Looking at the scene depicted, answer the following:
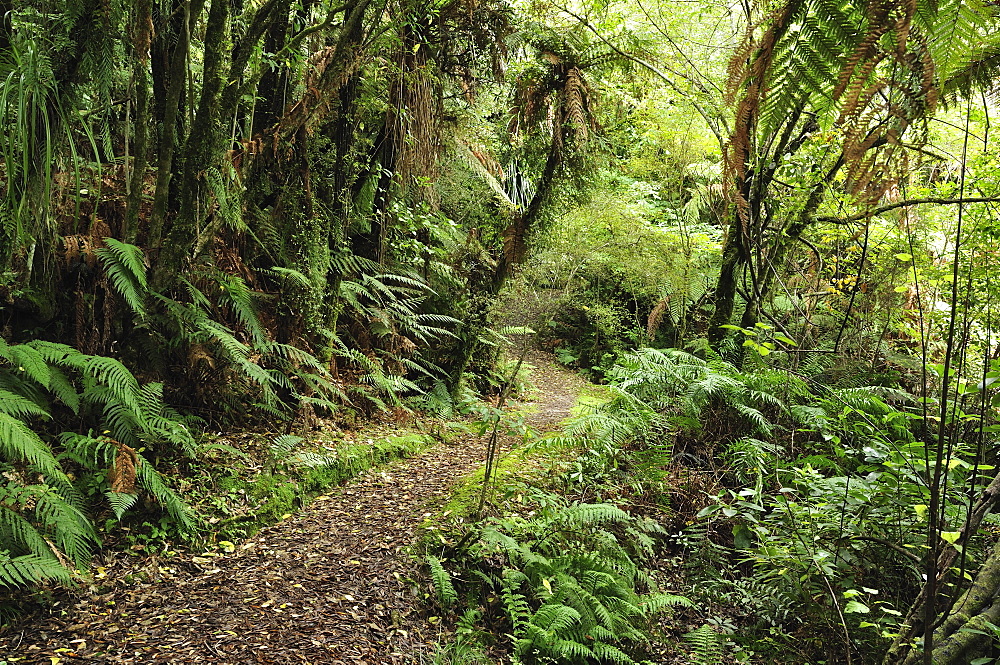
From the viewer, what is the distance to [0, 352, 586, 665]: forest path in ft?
8.98

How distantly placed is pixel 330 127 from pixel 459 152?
1483mm

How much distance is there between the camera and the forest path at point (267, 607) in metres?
2.74

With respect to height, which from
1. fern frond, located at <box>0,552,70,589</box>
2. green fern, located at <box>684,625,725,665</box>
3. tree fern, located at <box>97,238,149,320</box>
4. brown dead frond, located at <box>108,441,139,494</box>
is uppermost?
tree fern, located at <box>97,238,149,320</box>

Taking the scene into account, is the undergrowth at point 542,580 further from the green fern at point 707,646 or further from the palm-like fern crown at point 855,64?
the palm-like fern crown at point 855,64

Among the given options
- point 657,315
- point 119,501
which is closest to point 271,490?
point 119,501

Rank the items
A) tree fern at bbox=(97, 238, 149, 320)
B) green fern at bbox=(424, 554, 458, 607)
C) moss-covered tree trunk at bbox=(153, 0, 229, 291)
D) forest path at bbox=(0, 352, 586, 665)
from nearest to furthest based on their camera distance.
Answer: forest path at bbox=(0, 352, 586, 665)
green fern at bbox=(424, 554, 458, 607)
tree fern at bbox=(97, 238, 149, 320)
moss-covered tree trunk at bbox=(153, 0, 229, 291)

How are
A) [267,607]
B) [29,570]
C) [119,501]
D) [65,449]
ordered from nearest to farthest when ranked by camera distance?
1. [29,570]
2. [267,607]
3. [119,501]
4. [65,449]

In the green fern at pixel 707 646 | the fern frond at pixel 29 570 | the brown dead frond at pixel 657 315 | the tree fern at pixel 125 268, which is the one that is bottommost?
the green fern at pixel 707 646

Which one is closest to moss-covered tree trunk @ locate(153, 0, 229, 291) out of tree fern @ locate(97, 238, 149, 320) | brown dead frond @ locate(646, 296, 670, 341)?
tree fern @ locate(97, 238, 149, 320)

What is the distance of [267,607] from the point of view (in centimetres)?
319

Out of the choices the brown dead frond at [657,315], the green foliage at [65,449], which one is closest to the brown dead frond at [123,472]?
the green foliage at [65,449]

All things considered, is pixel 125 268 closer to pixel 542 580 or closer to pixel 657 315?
pixel 542 580

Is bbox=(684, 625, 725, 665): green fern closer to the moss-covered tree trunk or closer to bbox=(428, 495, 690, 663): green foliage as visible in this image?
bbox=(428, 495, 690, 663): green foliage

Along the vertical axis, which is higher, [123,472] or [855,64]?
[855,64]
